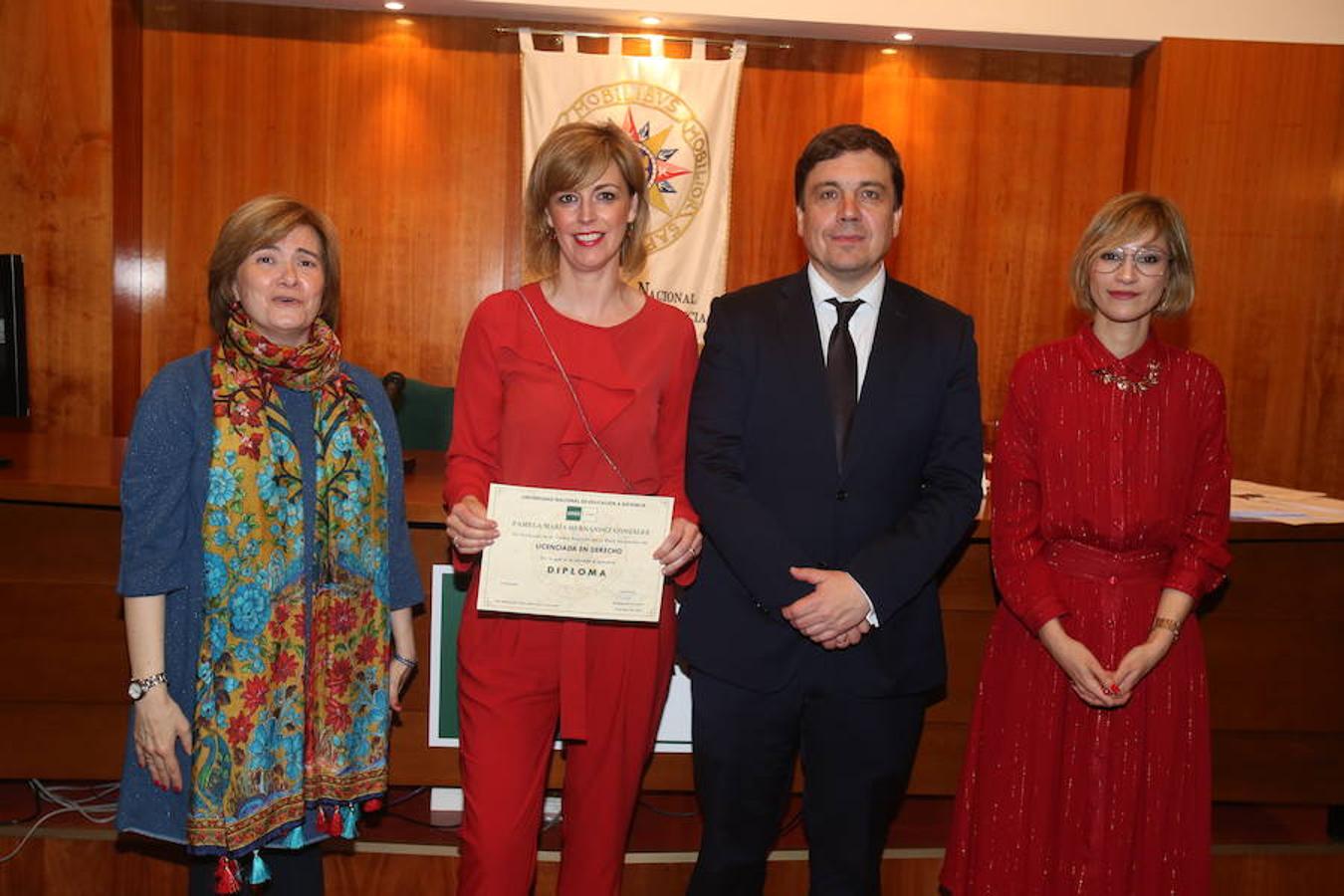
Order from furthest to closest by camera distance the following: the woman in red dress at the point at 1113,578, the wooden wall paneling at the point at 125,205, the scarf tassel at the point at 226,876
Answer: the wooden wall paneling at the point at 125,205 < the woman in red dress at the point at 1113,578 < the scarf tassel at the point at 226,876

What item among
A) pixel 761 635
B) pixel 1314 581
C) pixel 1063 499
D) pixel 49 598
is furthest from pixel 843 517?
pixel 49 598

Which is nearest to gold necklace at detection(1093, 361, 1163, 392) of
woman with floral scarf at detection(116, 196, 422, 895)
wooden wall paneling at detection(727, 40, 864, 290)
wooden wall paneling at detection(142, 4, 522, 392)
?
woman with floral scarf at detection(116, 196, 422, 895)

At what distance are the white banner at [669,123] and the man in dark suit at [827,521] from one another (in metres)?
3.32

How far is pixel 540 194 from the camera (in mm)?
2070

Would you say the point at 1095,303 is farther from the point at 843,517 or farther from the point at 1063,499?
the point at 843,517

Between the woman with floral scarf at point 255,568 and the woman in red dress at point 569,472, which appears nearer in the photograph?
the woman with floral scarf at point 255,568

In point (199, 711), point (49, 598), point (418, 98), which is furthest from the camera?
point (418, 98)

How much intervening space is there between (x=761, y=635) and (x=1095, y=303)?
0.98 m

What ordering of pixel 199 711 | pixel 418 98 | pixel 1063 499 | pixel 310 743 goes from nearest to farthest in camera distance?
pixel 199 711 → pixel 310 743 → pixel 1063 499 → pixel 418 98

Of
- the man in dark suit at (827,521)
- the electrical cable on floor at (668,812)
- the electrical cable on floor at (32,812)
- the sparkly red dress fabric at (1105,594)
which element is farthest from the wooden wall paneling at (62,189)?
the sparkly red dress fabric at (1105,594)

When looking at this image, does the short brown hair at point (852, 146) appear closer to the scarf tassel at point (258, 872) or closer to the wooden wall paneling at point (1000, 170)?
the scarf tassel at point (258, 872)

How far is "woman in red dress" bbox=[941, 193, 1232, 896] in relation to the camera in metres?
2.20

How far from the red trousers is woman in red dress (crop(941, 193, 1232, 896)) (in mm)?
777

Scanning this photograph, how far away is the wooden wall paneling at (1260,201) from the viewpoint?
5.32 m
